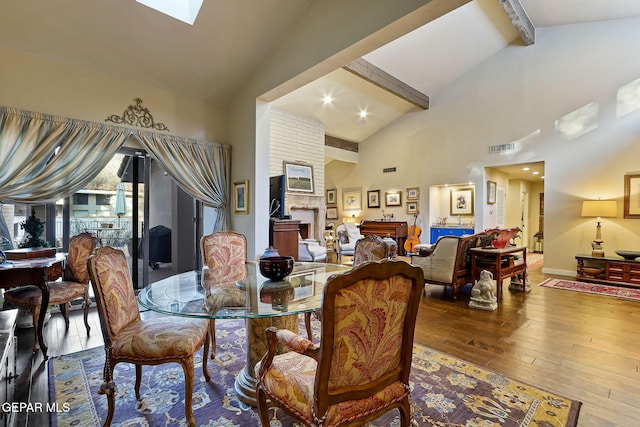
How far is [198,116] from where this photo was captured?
428 centimetres

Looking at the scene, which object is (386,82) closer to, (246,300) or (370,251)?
(370,251)

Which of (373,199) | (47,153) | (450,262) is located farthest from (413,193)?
(47,153)

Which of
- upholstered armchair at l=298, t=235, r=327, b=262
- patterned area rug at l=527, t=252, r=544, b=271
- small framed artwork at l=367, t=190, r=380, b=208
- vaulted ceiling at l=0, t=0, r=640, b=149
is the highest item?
vaulted ceiling at l=0, t=0, r=640, b=149

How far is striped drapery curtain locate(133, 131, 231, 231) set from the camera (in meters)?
3.85

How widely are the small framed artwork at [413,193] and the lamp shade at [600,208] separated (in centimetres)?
361

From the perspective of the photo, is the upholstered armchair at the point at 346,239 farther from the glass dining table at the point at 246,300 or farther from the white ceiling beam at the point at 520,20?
the white ceiling beam at the point at 520,20

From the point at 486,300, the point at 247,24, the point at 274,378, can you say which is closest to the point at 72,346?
the point at 274,378

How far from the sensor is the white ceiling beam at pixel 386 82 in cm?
610

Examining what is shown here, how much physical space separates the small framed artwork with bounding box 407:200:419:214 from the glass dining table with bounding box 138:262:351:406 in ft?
21.4

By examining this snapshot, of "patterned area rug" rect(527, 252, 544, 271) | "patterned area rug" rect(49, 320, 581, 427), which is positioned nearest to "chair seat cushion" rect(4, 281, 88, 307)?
"patterned area rug" rect(49, 320, 581, 427)

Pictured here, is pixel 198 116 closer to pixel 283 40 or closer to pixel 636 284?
pixel 283 40

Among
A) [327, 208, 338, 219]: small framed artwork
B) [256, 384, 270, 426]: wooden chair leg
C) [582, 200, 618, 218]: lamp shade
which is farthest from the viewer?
[327, 208, 338, 219]: small framed artwork

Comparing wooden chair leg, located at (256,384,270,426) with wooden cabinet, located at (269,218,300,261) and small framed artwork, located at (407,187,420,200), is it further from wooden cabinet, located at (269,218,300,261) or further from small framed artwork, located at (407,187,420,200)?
small framed artwork, located at (407,187,420,200)

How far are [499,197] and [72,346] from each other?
9066 millimetres
